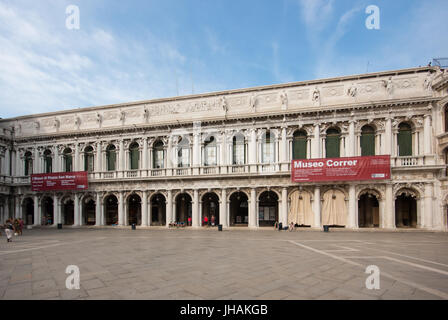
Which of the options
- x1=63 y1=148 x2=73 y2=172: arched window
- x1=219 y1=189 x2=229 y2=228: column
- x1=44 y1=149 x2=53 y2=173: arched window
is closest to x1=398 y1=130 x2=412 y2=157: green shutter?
x1=219 y1=189 x2=229 y2=228: column

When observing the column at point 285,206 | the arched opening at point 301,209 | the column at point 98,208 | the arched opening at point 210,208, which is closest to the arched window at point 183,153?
the arched opening at point 210,208

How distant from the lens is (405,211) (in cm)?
2238

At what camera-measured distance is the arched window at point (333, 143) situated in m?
22.6

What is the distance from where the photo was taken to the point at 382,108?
21.5m

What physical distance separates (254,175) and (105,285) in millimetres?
17671

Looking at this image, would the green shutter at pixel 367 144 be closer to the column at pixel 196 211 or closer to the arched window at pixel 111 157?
the column at pixel 196 211

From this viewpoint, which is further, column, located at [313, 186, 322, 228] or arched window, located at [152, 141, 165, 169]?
arched window, located at [152, 141, 165, 169]

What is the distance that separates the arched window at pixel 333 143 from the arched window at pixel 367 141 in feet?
6.75

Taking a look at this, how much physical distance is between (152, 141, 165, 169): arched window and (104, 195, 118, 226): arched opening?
7.38 meters

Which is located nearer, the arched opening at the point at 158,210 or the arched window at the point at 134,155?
the arched window at the point at 134,155

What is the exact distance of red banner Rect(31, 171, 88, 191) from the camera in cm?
2741

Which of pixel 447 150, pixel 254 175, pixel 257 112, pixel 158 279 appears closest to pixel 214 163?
pixel 254 175

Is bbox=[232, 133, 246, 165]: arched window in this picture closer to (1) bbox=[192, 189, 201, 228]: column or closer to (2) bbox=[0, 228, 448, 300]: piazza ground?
(1) bbox=[192, 189, 201, 228]: column
